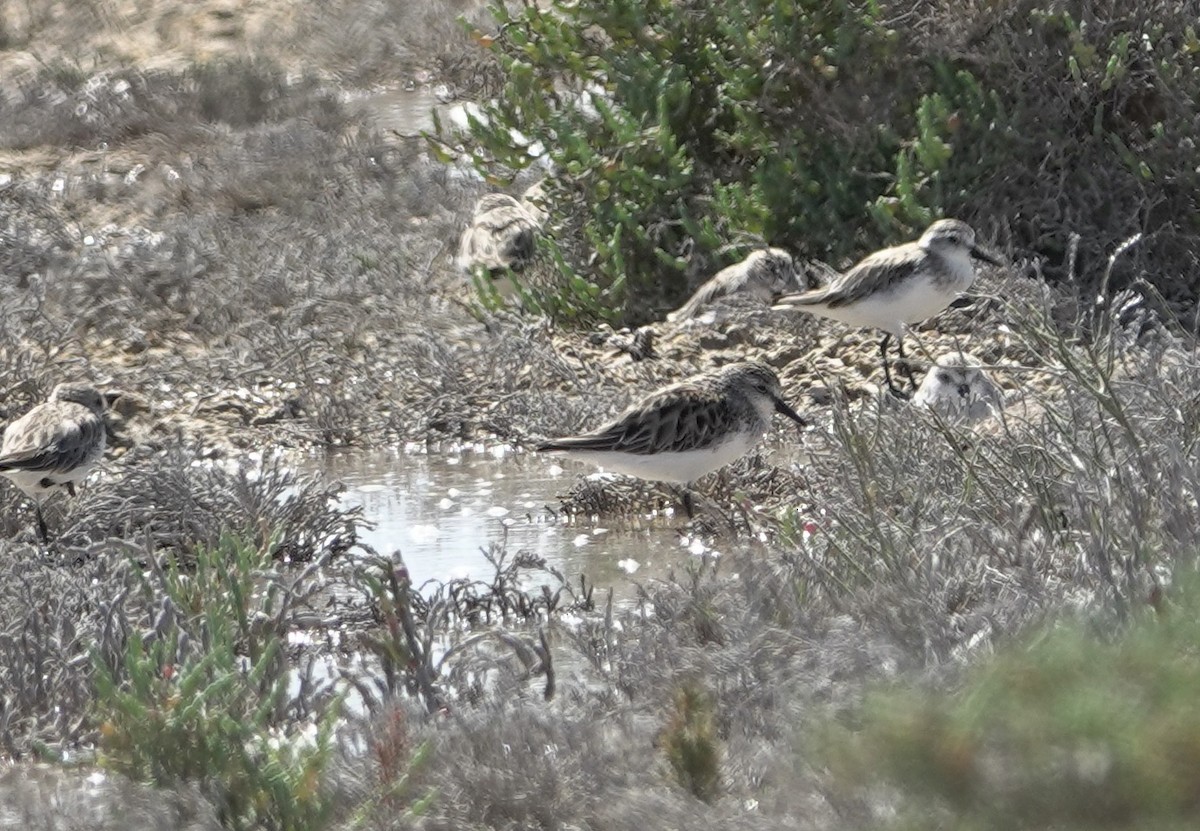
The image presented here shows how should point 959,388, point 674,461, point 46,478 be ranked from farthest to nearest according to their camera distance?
point 959,388, point 46,478, point 674,461

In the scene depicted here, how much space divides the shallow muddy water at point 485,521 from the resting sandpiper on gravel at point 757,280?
1.54 metres

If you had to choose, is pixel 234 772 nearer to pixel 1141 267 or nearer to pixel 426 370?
pixel 426 370

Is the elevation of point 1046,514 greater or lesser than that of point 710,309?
greater

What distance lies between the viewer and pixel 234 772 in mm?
4344

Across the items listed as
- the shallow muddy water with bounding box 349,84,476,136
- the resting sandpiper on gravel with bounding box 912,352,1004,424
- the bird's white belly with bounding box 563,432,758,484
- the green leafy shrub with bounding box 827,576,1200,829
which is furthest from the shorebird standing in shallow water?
the shallow muddy water with bounding box 349,84,476,136

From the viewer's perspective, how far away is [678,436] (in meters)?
8.32

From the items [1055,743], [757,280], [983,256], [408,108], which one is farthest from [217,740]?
[408,108]

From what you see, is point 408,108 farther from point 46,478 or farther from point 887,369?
point 46,478

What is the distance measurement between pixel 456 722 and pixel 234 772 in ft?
1.87

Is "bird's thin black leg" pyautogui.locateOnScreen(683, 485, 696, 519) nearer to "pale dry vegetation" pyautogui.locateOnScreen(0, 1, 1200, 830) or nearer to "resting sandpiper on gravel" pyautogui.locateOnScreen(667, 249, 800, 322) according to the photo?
"pale dry vegetation" pyautogui.locateOnScreen(0, 1, 1200, 830)

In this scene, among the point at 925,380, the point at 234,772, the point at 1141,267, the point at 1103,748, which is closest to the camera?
the point at 1103,748

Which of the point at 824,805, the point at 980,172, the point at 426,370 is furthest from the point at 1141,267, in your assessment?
the point at 824,805

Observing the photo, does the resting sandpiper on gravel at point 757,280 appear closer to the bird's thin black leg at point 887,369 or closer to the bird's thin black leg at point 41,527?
the bird's thin black leg at point 887,369

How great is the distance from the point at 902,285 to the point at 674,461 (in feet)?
6.96
